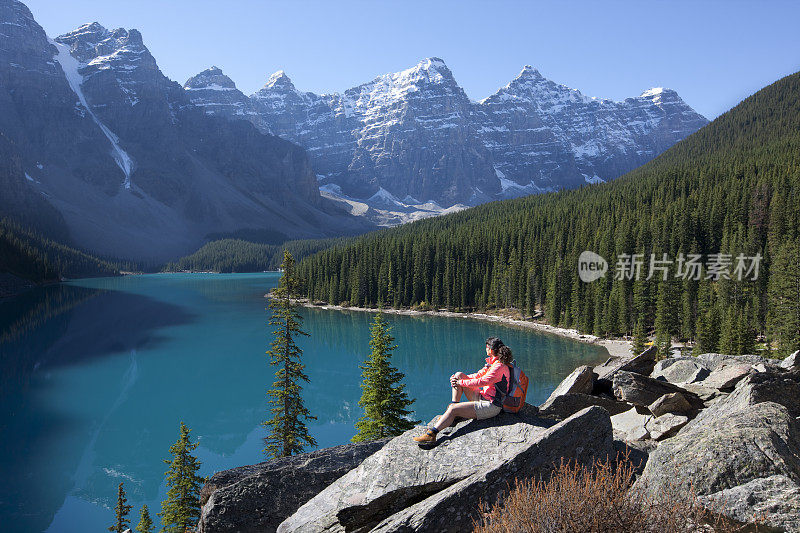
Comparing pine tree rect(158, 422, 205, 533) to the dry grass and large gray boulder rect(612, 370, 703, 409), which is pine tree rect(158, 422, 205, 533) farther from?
the dry grass

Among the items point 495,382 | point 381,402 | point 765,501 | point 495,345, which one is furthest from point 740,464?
point 381,402

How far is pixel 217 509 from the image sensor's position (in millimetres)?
10141

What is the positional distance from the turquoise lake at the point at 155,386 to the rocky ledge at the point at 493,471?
2250 centimetres

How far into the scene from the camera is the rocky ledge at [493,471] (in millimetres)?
6590

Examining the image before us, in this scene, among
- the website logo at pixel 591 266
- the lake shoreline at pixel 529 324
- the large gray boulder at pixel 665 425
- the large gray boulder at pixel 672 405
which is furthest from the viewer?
the website logo at pixel 591 266

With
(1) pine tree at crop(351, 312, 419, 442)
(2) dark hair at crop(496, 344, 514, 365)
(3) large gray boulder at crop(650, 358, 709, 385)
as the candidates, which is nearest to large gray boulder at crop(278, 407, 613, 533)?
(2) dark hair at crop(496, 344, 514, 365)

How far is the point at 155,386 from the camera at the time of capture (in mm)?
51844

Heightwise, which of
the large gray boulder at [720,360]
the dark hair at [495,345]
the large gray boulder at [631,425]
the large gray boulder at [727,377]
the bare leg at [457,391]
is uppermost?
the dark hair at [495,345]

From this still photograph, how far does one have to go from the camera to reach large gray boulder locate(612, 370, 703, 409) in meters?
16.3

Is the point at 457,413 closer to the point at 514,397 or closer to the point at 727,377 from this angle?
the point at 514,397

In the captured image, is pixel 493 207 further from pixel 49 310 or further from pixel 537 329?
pixel 49 310

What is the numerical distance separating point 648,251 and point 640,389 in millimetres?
73577

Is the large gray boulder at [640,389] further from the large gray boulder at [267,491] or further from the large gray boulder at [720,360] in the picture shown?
the large gray boulder at [267,491]

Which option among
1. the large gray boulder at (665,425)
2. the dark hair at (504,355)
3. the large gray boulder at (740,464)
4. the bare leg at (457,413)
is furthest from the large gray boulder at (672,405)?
the bare leg at (457,413)
